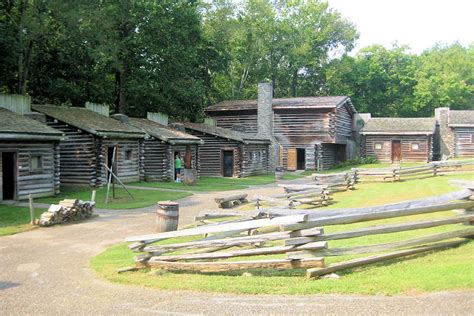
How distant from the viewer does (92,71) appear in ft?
141

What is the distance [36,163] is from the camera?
81.8 feet

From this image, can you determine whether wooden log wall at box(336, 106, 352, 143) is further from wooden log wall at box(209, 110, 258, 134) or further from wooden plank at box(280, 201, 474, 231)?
wooden plank at box(280, 201, 474, 231)

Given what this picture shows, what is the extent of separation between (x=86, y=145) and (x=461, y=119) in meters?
37.8

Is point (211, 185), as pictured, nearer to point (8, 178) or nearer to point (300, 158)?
point (8, 178)

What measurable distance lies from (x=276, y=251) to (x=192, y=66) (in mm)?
40567

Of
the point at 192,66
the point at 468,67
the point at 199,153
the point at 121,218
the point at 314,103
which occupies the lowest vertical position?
the point at 121,218

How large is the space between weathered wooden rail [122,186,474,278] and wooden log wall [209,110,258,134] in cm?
3887

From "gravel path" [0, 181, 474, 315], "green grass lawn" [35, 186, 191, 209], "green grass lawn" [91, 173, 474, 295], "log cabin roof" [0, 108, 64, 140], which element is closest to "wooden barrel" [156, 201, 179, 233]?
"gravel path" [0, 181, 474, 315]

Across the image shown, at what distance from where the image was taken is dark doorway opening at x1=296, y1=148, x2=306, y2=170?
159ft

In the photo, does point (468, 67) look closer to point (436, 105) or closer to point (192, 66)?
point (436, 105)

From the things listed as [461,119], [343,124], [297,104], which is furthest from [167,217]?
[461,119]

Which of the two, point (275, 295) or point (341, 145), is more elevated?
point (341, 145)

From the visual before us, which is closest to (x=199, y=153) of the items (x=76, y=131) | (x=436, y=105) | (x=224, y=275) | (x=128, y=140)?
(x=128, y=140)

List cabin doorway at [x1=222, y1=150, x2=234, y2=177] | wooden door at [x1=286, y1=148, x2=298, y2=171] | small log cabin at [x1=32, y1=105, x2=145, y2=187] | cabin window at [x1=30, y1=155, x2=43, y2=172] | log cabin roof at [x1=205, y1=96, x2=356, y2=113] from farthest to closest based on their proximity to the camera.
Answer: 1. wooden door at [x1=286, y1=148, x2=298, y2=171]
2. log cabin roof at [x1=205, y1=96, x2=356, y2=113]
3. cabin doorway at [x1=222, y1=150, x2=234, y2=177]
4. small log cabin at [x1=32, y1=105, x2=145, y2=187]
5. cabin window at [x1=30, y1=155, x2=43, y2=172]
